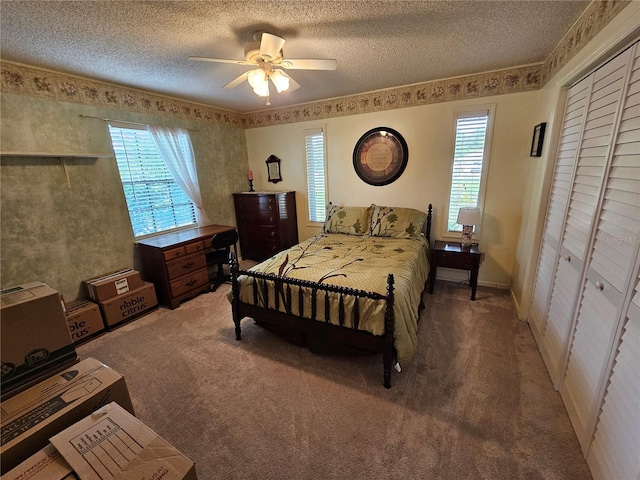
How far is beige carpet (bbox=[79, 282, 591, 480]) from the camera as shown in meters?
1.41

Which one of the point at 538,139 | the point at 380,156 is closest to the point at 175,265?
the point at 380,156

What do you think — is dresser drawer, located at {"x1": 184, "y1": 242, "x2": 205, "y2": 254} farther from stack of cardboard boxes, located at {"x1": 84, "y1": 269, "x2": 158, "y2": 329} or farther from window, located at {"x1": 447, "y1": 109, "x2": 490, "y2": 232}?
window, located at {"x1": 447, "y1": 109, "x2": 490, "y2": 232}

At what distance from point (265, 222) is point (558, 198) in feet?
11.3

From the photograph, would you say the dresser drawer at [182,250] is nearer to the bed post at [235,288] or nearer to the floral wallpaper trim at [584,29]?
the bed post at [235,288]

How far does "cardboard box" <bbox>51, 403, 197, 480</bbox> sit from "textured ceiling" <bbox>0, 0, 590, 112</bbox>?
6.80 ft

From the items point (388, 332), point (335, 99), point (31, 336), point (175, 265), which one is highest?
point (335, 99)

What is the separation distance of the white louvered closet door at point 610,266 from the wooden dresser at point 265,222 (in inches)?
134

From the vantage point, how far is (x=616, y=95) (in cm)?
140

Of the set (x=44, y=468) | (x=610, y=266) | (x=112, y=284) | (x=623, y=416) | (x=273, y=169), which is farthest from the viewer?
(x=273, y=169)

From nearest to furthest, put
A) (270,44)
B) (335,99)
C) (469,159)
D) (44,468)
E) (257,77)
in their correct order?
(44,468) → (270,44) → (257,77) → (469,159) → (335,99)

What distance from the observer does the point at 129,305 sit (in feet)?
9.29

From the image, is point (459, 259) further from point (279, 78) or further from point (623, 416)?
point (279, 78)

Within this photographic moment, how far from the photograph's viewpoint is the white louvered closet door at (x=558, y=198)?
72.1 inches

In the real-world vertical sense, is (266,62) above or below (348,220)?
Answer: above
